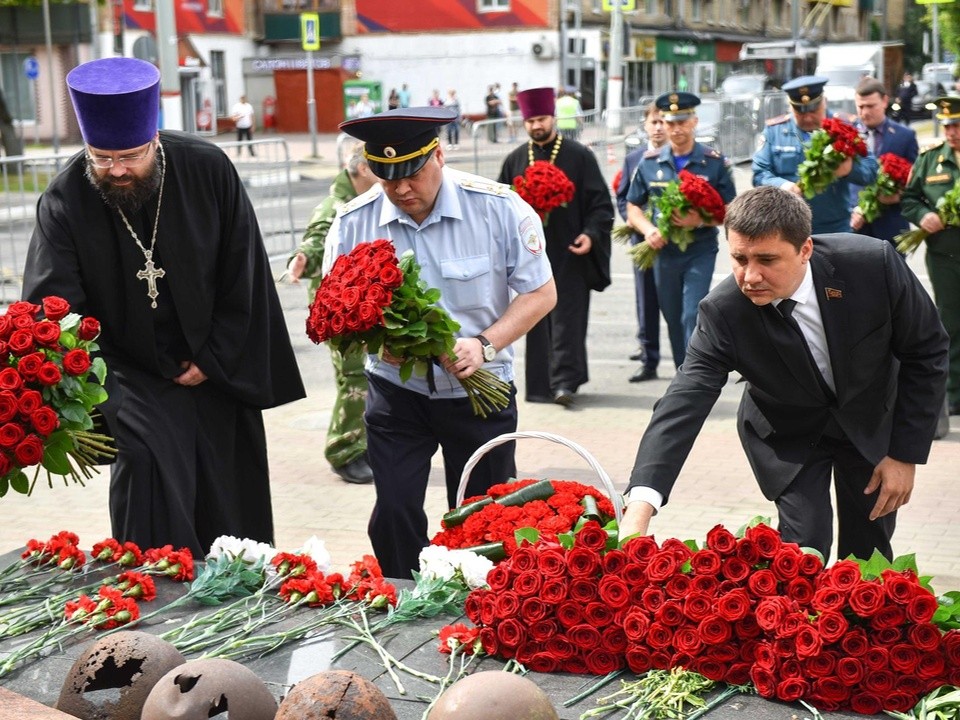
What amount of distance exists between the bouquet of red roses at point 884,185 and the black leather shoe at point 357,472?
13.9ft

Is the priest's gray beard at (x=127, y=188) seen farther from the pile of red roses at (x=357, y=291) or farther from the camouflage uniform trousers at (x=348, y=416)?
the camouflage uniform trousers at (x=348, y=416)

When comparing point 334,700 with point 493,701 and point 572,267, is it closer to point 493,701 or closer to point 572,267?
point 493,701

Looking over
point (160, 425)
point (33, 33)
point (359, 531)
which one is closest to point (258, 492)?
point (160, 425)

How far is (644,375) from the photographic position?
1152cm

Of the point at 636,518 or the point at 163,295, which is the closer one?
the point at 636,518

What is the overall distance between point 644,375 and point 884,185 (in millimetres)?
2400

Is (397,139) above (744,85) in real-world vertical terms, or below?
above

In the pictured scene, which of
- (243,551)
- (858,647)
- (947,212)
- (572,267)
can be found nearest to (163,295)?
(243,551)

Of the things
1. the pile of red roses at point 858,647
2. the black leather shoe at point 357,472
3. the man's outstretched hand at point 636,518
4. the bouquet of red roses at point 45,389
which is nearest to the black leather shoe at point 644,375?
the black leather shoe at point 357,472

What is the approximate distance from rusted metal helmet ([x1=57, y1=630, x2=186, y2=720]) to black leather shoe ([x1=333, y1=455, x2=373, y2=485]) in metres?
4.94

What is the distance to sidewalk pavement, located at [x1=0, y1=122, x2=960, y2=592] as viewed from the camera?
7336 mm

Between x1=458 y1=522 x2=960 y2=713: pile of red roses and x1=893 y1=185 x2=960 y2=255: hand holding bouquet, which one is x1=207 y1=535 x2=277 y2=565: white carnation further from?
x1=893 y1=185 x2=960 y2=255: hand holding bouquet

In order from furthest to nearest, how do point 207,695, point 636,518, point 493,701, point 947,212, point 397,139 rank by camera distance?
point 947,212, point 397,139, point 636,518, point 207,695, point 493,701

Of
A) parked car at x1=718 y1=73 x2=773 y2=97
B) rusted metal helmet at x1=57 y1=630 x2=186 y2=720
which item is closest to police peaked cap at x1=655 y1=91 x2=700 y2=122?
rusted metal helmet at x1=57 y1=630 x2=186 y2=720
